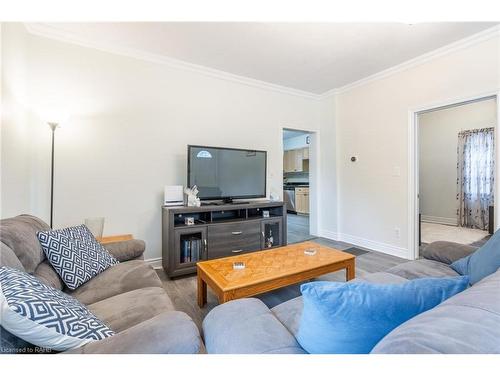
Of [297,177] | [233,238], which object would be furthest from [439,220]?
[233,238]

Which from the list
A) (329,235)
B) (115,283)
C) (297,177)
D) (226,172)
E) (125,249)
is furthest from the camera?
(297,177)

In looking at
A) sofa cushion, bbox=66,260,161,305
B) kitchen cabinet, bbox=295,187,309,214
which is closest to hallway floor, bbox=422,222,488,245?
kitchen cabinet, bbox=295,187,309,214

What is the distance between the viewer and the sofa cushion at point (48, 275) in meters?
1.25

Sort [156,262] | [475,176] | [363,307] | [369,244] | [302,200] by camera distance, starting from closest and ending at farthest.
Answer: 1. [363,307]
2. [156,262]
3. [369,244]
4. [475,176]
5. [302,200]

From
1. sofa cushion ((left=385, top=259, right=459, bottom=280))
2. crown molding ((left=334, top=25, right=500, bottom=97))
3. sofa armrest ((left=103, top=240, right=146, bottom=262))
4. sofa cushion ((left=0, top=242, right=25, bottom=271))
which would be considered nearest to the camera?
sofa cushion ((left=0, top=242, right=25, bottom=271))

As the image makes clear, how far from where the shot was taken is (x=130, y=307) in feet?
3.84

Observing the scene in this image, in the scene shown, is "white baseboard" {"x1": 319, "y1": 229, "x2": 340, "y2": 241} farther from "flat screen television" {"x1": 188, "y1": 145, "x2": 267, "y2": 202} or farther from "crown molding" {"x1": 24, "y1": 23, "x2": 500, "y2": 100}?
"crown molding" {"x1": 24, "y1": 23, "x2": 500, "y2": 100}

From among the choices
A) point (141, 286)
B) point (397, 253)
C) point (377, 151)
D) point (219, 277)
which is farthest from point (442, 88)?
point (141, 286)

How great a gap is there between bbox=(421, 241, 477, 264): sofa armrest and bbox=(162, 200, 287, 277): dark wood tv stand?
5.52 ft

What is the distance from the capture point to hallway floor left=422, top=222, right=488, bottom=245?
3.88 m

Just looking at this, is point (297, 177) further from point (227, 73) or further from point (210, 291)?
point (210, 291)

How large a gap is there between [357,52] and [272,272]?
271 cm

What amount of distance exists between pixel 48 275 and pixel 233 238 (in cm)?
177
